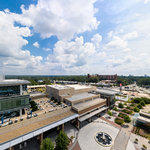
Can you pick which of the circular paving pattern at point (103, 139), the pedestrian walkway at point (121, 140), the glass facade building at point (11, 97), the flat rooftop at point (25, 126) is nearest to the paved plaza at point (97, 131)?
the pedestrian walkway at point (121, 140)

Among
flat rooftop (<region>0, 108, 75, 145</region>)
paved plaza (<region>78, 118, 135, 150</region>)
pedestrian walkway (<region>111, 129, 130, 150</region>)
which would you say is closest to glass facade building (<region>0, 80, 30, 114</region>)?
flat rooftop (<region>0, 108, 75, 145</region>)

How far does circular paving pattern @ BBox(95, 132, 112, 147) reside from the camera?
28.2m

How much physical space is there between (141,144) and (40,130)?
36.8 metres

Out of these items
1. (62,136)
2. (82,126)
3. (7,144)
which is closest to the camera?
(7,144)

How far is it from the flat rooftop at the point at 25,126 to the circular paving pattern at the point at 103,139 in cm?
1463

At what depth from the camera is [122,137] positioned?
30750 mm

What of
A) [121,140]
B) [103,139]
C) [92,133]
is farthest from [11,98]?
[121,140]

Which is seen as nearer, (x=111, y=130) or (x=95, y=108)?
(x=111, y=130)

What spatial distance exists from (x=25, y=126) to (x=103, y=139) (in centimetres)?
3019

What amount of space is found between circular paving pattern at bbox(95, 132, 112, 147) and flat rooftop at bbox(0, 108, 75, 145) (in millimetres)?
14633

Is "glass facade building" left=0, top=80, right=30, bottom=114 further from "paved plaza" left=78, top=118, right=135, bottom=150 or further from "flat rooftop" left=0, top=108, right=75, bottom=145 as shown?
"paved plaza" left=78, top=118, right=135, bottom=150

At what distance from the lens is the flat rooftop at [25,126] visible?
78.0ft

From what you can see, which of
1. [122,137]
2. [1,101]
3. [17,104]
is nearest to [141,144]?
[122,137]

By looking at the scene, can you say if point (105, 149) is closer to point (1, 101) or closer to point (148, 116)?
point (148, 116)
